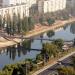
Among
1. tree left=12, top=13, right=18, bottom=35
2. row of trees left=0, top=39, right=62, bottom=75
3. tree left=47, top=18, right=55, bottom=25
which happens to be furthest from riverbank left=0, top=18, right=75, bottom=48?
row of trees left=0, top=39, right=62, bottom=75

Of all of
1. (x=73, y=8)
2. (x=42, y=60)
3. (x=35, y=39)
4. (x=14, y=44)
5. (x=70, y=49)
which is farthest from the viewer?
(x=73, y=8)

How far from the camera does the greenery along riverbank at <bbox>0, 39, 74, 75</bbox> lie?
955cm

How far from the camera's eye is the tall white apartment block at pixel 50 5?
78.0ft

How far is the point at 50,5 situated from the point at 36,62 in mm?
13662

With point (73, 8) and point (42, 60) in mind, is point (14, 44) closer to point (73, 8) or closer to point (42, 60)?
point (42, 60)

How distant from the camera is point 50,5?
2452 cm

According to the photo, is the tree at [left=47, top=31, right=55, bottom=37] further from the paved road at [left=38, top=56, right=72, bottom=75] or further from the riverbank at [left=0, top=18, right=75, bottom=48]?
the paved road at [left=38, top=56, right=72, bottom=75]

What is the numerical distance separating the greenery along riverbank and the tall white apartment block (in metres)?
10.4

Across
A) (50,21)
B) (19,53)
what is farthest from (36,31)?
(19,53)

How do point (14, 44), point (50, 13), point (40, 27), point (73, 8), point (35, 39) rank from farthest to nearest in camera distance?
point (73, 8) < point (50, 13) < point (40, 27) < point (35, 39) < point (14, 44)

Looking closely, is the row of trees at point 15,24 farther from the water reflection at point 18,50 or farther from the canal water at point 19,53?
the water reflection at point 18,50

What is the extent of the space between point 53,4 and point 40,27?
5555mm

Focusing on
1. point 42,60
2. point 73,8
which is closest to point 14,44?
point 42,60

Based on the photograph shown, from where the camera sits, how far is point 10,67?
31.4 ft
